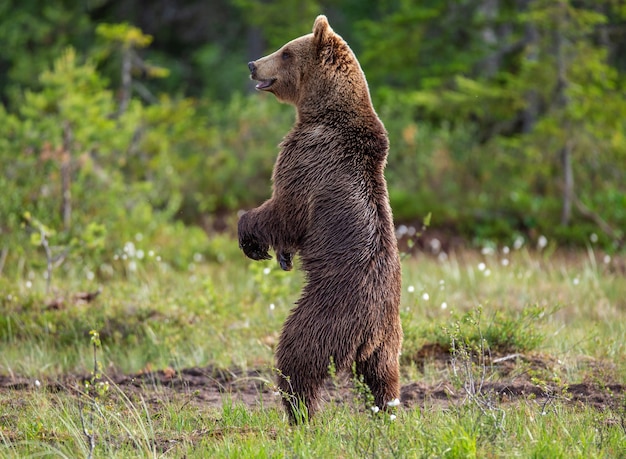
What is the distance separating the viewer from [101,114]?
34.3 feet

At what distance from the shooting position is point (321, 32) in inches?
193

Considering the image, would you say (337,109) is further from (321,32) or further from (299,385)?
(299,385)

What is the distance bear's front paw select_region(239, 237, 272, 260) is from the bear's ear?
1188 mm

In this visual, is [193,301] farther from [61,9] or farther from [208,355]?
[61,9]

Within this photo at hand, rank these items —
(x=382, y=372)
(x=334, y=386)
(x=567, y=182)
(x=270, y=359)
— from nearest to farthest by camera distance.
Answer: (x=382, y=372), (x=334, y=386), (x=270, y=359), (x=567, y=182)

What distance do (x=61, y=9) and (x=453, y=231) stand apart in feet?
A: 38.6

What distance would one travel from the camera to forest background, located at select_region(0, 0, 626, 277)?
978 cm

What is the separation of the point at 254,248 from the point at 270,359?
1.71 meters

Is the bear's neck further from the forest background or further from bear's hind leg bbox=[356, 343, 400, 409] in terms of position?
the forest background

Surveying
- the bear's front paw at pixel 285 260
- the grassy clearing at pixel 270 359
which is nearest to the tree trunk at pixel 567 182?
the grassy clearing at pixel 270 359

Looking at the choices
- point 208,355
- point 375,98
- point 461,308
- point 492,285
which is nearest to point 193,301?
point 208,355

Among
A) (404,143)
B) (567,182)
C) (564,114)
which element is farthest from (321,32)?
(404,143)

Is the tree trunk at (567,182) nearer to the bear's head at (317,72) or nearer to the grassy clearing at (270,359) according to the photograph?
the grassy clearing at (270,359)

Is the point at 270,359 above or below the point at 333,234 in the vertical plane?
below
